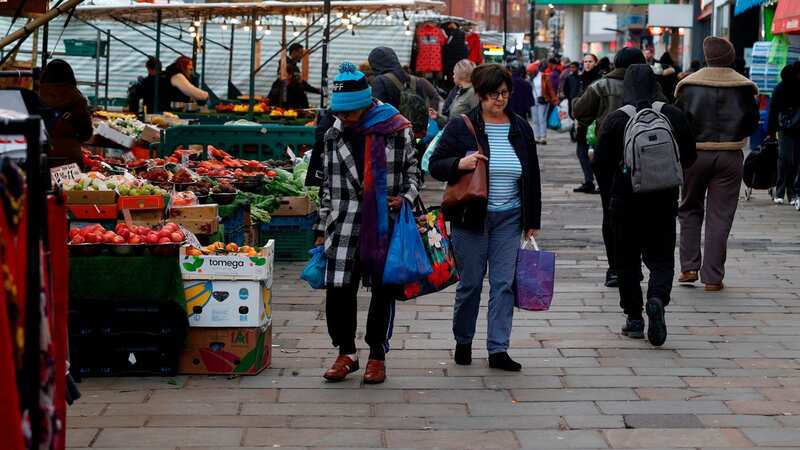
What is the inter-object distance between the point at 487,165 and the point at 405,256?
31.1 inches

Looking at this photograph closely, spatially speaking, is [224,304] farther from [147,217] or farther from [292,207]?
[292,207]

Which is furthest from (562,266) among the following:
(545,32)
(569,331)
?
(545,32)

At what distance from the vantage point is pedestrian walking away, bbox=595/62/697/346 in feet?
29.1

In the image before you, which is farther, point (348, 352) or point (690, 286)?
point (690, 286)

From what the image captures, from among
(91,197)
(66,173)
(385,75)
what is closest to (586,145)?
(385,75)

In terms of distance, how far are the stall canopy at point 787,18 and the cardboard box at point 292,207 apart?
7.79 meters

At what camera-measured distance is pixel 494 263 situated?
805 cm

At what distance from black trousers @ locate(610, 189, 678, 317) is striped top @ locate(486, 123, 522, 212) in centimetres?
134

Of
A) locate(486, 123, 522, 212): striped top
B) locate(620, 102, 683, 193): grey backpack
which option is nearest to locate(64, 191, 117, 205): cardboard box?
locate(486, 123, 522, 212): striped top

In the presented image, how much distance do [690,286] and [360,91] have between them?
469 cm

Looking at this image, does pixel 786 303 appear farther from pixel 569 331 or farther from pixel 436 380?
pixel 436 380

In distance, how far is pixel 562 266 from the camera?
12648 millimetres

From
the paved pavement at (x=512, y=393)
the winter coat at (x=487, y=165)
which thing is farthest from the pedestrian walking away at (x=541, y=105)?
the winter coat at (x=487, y=165)

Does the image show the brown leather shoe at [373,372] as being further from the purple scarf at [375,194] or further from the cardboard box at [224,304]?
the cardboard box at [224,304]
